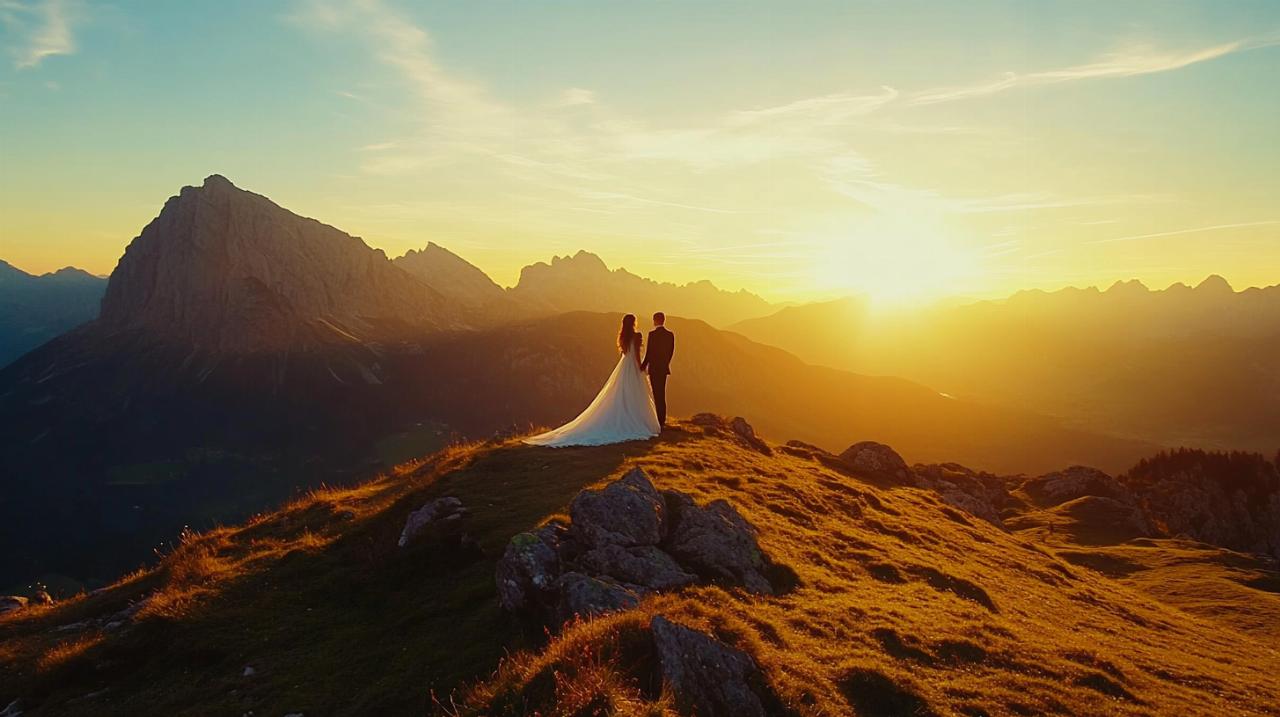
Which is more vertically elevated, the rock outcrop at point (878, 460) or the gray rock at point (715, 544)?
the gray rock at point (715, 544)

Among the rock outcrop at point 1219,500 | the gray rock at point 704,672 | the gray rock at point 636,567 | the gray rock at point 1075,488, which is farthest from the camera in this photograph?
the rock outcrop at point 1219,500

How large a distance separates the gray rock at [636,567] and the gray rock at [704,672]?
14.3ft

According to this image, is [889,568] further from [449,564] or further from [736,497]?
[449,564]

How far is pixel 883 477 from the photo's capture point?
1994 inches

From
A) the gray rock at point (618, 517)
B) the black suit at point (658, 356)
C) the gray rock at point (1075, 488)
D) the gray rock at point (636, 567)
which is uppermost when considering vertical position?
the black suit at point (658, 356)

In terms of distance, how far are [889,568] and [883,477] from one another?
30.0 m

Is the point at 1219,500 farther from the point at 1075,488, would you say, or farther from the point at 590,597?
the point at 590,597

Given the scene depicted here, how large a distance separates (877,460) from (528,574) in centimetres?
4625

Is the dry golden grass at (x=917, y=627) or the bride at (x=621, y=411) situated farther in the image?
the bride at (x=621, y=411)

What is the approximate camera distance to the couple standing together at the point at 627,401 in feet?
107

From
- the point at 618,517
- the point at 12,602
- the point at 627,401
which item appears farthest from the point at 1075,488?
the point at 12,602

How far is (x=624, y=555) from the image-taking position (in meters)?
15.8

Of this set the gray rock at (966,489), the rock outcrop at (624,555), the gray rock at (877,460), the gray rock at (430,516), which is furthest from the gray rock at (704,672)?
the gray rock at (966,489)

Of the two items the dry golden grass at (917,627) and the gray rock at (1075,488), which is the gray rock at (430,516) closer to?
the dry golden grass at (917,627)
